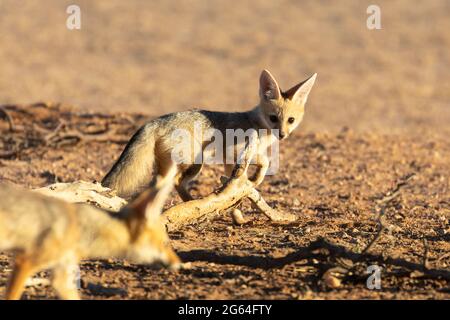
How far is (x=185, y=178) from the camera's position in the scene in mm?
8109

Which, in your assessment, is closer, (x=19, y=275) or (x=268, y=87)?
(x=19, y=275)

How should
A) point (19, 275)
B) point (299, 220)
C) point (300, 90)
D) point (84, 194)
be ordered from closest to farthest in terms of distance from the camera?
point (19, 275) < point (84, 194) < point (299, 220) < point (300, 90)

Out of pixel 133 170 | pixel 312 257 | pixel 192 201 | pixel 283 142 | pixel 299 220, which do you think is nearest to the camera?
pixel 312 257

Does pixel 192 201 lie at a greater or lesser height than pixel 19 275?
greater

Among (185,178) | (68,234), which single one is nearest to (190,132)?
(185,178)

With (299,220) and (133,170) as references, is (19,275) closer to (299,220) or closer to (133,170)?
(133,170)

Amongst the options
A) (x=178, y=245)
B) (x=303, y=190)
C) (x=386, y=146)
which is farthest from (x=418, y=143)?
(x=178, y=245)

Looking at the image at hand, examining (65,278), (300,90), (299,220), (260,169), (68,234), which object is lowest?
(65,278)

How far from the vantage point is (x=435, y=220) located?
810 centimetres

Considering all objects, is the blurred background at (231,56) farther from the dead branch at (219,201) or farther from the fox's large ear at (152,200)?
the fox's large ear at (152,200)

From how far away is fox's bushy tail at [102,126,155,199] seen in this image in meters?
7.49

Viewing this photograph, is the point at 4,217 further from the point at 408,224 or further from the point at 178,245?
the point at 408,224

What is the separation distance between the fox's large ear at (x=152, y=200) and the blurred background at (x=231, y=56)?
10.5 m

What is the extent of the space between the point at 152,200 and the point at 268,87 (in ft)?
13.1
